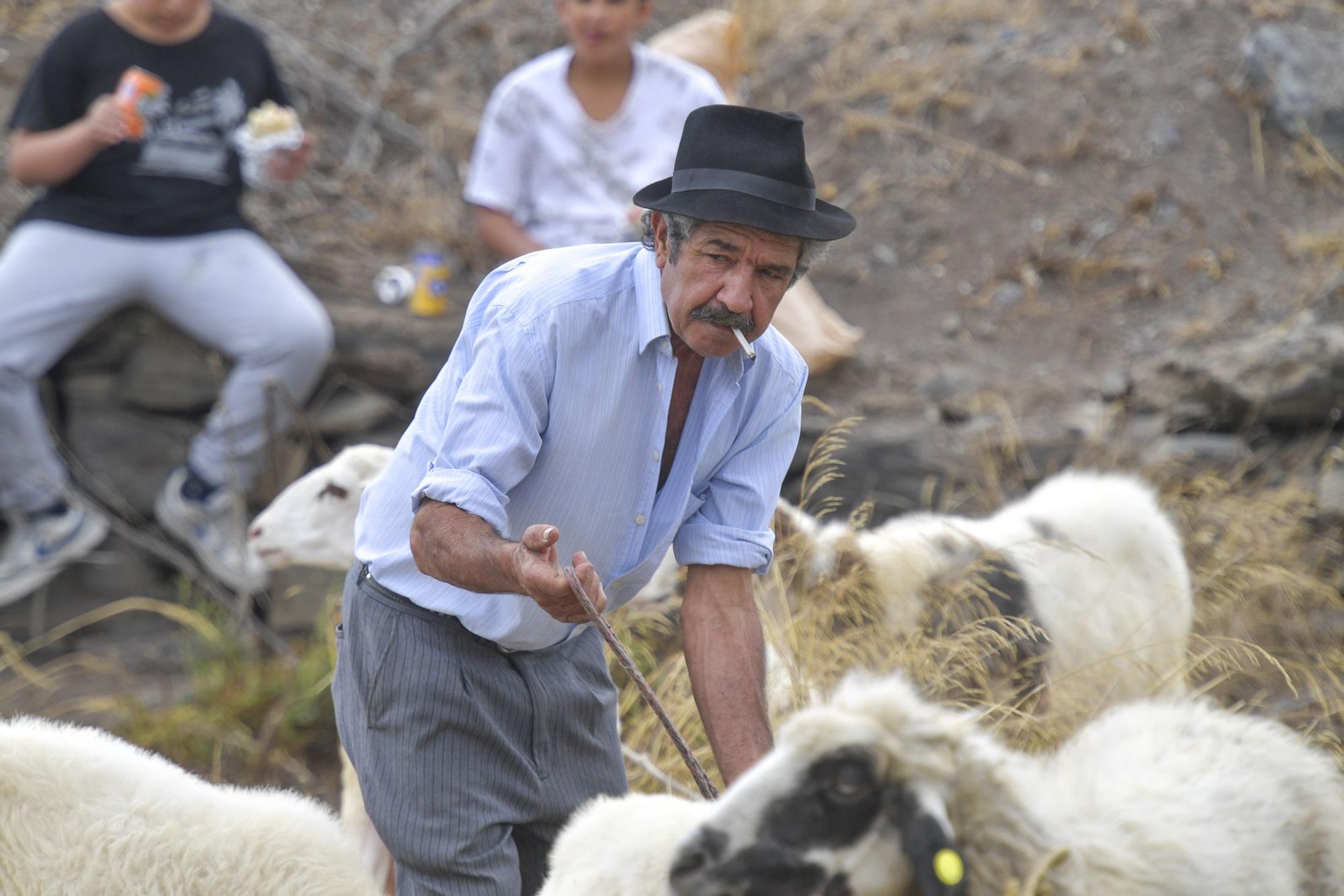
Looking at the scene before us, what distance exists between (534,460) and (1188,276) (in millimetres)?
6656

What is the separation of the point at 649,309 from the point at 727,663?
737 millimetres

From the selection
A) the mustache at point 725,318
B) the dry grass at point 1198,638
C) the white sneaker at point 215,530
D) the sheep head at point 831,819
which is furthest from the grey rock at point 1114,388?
the sheep head at point 831,819

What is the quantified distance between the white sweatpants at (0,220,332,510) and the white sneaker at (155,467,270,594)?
14cm

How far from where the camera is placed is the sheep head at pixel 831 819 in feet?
6.05

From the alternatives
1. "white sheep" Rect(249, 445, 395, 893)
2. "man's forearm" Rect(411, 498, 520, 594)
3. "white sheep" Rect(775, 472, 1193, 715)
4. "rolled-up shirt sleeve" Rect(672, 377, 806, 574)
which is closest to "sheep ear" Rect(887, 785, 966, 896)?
"man's forearm" Rect(411, 498, 520, 594)

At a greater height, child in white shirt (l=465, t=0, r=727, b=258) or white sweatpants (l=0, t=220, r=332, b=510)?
child in white shirt (l=465, t=0, r=727, b=258)

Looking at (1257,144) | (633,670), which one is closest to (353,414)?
(633,670)

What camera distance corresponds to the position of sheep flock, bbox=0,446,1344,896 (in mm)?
1884

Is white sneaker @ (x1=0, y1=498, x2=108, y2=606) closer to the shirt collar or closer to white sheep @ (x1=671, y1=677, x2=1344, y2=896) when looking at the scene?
the shirt collar

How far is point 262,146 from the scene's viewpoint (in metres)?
5.75

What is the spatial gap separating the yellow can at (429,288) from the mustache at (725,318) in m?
4.48

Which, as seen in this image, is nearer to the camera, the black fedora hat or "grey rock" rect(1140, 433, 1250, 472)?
the black fedora hat

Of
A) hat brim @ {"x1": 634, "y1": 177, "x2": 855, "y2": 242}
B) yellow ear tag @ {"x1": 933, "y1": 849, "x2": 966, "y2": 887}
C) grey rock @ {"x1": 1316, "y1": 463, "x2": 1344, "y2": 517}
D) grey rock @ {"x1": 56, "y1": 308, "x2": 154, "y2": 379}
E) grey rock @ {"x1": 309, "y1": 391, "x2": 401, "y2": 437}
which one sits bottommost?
grey rock @ {"x1": 309, "y1": 391, "x2": 401, "y2": 437}

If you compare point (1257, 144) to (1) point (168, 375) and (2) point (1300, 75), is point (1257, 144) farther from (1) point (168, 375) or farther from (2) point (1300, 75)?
(1) point (168, 375)
